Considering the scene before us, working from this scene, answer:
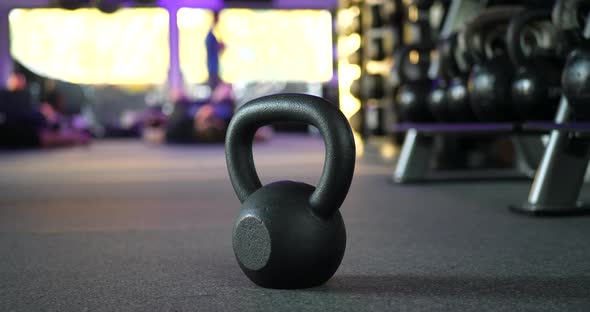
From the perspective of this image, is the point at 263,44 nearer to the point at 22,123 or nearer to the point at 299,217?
A: the point at 22,123

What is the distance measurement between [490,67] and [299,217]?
164 centimetres

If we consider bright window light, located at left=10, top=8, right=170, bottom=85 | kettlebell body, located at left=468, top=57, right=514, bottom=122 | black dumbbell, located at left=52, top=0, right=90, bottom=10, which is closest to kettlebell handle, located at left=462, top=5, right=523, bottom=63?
kettlebell body, located at left=468, top=57, right=514, bottom=122

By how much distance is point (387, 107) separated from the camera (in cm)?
610

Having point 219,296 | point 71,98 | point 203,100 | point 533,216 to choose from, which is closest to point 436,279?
point 219,296

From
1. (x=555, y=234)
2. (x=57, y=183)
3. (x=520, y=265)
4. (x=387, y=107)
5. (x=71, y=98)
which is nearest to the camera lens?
(x=520, y=265)

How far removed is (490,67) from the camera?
264 cm

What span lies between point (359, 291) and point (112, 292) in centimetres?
46

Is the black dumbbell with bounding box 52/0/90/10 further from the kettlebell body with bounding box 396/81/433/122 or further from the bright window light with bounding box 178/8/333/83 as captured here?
the kettlebell body with bounding box 396/81/433/122

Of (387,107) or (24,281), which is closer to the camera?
(24,281)

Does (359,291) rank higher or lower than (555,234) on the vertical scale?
higher

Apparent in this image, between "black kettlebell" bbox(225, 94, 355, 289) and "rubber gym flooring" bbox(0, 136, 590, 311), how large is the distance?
0.04 m

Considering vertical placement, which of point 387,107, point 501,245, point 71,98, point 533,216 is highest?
point 501,245

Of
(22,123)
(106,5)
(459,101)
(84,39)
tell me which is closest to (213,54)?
(106,5)

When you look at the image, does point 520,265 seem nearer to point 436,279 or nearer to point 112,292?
point 436,279
